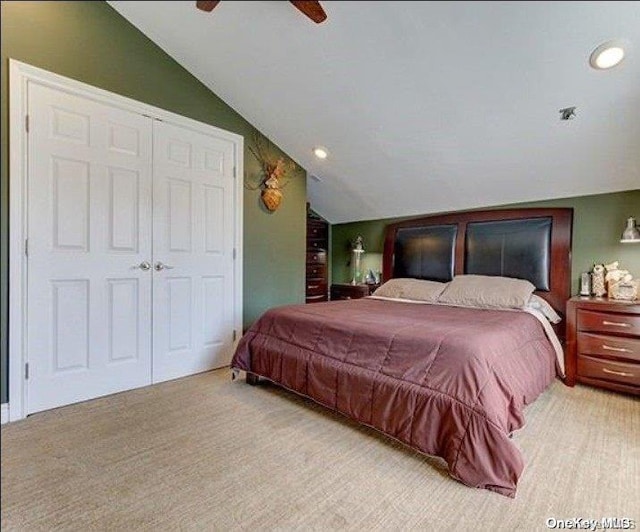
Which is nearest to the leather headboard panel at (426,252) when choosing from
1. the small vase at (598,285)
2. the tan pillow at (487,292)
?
the tan pillow at (487,292)

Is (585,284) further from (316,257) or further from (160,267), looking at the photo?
(160,267)

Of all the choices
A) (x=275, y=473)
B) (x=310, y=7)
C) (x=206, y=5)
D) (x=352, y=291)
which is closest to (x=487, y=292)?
(x=352, y=291)

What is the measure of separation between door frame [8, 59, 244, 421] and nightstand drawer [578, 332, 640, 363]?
3455 millimetres

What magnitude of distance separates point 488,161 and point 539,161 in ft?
1.31

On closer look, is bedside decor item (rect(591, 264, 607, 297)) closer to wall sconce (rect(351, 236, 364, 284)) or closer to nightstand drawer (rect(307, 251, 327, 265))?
wall sconce (rect(351, 236, 364, 284))

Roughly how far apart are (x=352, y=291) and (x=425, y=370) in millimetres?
2736

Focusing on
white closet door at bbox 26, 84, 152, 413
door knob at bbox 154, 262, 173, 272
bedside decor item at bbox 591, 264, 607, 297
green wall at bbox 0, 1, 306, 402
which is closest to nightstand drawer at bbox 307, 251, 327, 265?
green wall at bbox 0, 1, 306, 402

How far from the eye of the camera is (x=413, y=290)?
12.2 ft

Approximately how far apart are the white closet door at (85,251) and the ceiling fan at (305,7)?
65cm

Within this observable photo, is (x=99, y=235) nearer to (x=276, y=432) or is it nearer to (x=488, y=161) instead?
(x=276, y=432)

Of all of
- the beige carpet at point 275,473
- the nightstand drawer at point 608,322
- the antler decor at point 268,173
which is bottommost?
the beige carpet at point 275,473

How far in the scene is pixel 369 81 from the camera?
2.43 m

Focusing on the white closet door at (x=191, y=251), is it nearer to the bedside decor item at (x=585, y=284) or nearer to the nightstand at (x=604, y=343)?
the nightstand at (x=604, y=343)

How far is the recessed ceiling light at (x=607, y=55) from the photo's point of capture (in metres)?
1.95
